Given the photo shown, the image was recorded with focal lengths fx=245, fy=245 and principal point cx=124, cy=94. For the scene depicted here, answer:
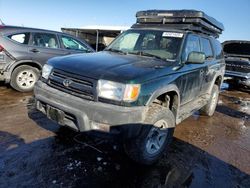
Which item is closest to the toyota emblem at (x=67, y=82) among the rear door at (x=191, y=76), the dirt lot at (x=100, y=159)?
the dirt lot at (x=100, y=159)

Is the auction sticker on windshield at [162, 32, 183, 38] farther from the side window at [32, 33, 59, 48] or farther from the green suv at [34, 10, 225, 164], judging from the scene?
the side window at [32, 33, 59, 48]

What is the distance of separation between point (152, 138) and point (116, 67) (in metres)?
1.15

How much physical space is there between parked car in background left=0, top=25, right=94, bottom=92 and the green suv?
118 inches

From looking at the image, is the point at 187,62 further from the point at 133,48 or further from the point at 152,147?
the point at 152,147

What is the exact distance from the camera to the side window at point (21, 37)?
642cm

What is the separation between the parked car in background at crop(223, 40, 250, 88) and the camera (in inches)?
420

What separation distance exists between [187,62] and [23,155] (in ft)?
9.74

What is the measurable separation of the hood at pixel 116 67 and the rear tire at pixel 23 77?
3.28 meters

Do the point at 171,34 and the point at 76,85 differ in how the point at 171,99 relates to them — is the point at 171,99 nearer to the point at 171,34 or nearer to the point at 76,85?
the point at 171,34

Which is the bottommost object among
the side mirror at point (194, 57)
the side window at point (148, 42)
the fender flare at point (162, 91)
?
the fender flare at point (162, 91)

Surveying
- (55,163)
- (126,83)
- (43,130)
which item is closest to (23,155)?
(55,163)

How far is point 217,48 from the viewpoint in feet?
20.4

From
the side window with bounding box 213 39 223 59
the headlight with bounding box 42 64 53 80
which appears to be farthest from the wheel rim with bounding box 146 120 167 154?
the side window with bounding box 213 39 223 59

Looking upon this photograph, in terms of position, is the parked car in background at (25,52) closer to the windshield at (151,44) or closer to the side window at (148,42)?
the windshield at (151,44)
